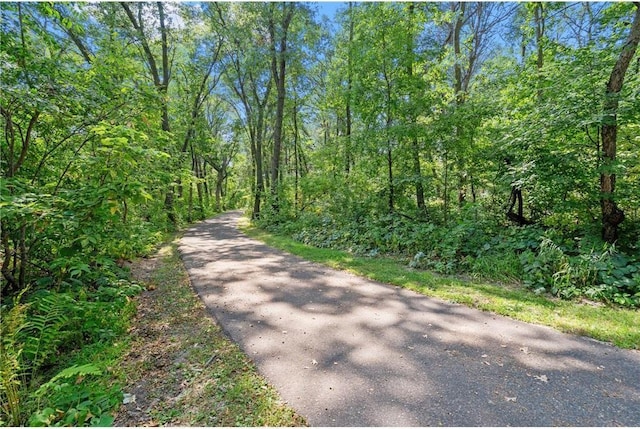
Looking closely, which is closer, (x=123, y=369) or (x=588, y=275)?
(x=123, y=369)

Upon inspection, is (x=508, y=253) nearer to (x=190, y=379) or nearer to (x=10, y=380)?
(x=190, y=379)

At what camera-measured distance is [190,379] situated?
8.04ft

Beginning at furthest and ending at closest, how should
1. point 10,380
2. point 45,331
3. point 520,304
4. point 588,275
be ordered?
point 588,275, point 520,304, point 45,331, point 10,380

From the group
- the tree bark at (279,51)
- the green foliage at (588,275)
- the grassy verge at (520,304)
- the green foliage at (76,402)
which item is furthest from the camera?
the tree bark at (279,51)

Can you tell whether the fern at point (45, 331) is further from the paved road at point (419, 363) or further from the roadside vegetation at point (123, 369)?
the paved road at point (419, 363)

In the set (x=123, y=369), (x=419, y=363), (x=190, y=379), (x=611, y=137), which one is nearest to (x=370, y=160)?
(x=611, y=137)

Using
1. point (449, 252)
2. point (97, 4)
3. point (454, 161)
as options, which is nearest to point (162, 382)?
point (449, 252)

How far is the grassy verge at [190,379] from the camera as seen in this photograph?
202 cm

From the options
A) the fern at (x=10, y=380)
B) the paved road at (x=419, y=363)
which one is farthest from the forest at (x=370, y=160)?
the paved road at (x=419, y=363)

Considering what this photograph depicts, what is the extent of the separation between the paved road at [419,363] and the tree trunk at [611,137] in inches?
121

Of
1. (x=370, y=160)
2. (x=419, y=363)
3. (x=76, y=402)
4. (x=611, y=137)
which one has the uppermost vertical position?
(x=370, y=160)

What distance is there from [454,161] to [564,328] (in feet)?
15.6

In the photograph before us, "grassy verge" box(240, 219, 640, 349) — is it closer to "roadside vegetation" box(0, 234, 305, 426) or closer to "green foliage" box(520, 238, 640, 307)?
"green foliage" box(520, 238, 640, 307)

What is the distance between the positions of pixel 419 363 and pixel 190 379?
2.00 m
